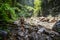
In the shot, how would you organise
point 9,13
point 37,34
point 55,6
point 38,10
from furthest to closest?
point 38,10
point 55,6
point 9,13
point 37,34

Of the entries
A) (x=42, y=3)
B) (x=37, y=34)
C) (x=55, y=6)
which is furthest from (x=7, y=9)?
(x=42, y=3)

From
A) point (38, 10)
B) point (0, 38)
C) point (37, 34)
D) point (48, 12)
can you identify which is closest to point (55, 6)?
point (48, 12)

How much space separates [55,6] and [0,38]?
1065cm

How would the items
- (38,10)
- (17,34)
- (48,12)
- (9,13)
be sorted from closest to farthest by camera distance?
(17,34)
(9,13)
(48,12)
(38,10)

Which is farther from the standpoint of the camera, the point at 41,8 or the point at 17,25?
the point at 41,8

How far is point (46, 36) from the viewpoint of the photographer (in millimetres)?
6480

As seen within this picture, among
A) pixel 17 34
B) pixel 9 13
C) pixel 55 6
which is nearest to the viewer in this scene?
pixel 17 34

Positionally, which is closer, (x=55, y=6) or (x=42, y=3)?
(x=55, y=6)

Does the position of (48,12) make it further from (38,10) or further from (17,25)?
(17,25)

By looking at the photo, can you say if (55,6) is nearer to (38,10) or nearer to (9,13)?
(38,10)

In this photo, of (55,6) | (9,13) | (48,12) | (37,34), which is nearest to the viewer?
(37,34)

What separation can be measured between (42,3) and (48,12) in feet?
8.13

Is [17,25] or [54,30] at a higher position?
[17,25]

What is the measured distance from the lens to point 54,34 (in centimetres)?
663
